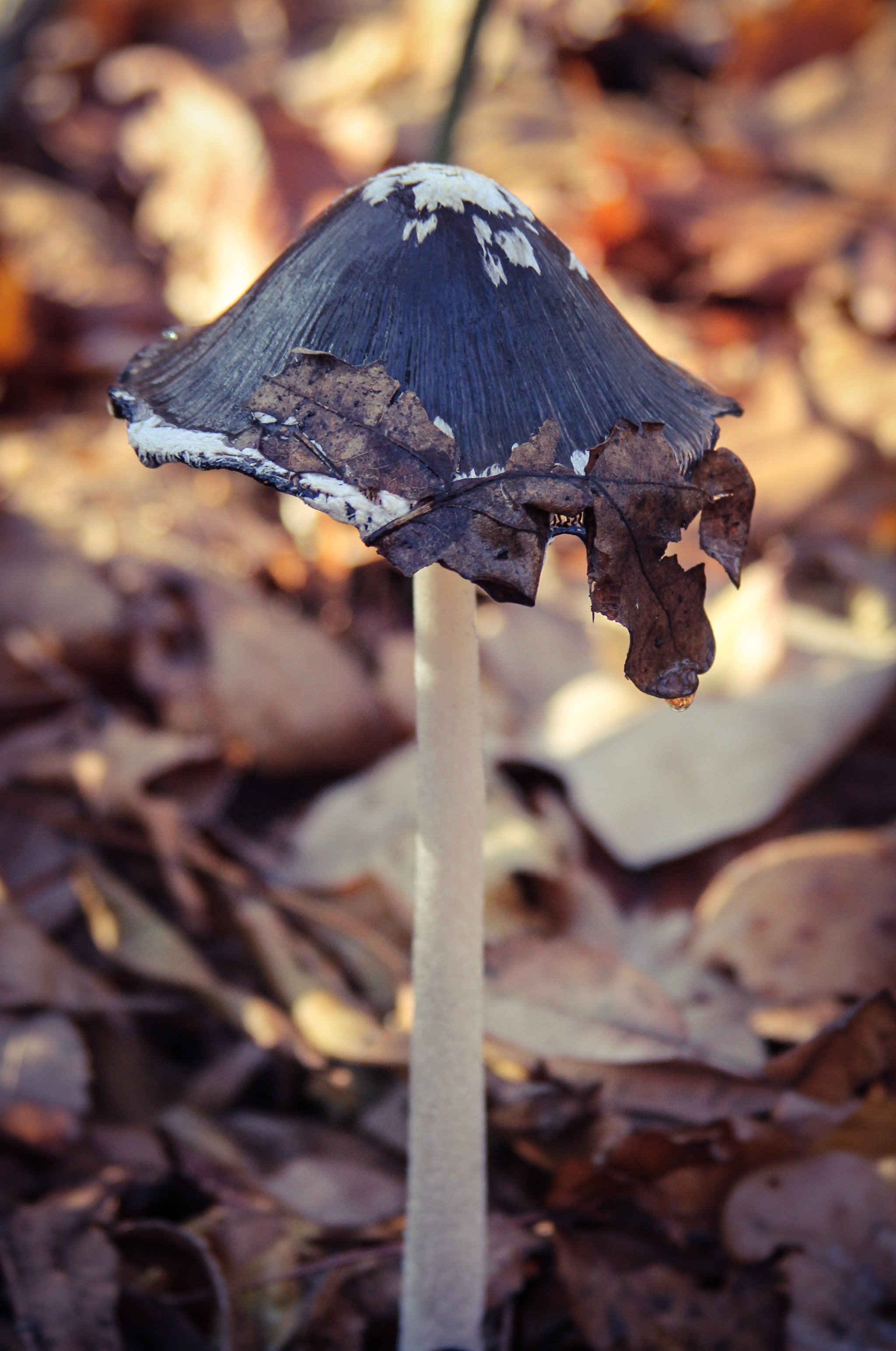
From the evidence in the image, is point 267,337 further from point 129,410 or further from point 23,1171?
point 23,1171

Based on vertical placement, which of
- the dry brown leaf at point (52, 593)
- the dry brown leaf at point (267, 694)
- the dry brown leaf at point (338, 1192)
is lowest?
the dry brown leaf at point (338, 1192)

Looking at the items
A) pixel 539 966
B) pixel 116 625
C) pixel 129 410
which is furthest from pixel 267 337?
pixel 116 625

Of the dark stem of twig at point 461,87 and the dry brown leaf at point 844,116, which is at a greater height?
the dry brown leaf at point 844,116

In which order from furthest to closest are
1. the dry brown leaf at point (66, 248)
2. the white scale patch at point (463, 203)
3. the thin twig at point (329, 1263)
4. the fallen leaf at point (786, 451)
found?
1. the dry brown leaf at point (66, 248)
2. the fallen leaf at point (786, 451)
3. the thin twig at point (329, 1263)
4. the white scale patch at point (463, 203)

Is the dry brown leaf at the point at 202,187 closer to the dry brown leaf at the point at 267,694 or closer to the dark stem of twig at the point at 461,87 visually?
the dark stem of twig at the point at 461,87

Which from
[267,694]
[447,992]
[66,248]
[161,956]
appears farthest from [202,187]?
[447,992]

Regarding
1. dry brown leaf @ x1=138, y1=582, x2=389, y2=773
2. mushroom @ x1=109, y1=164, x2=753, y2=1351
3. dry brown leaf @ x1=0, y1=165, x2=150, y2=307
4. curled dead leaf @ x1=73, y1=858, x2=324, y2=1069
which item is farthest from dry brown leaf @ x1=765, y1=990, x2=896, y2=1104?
dry brown leaf @ x1=0, y1=165, x2=150, y2=307

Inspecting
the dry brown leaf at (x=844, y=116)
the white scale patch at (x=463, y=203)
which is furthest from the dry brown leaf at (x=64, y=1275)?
the dry brown leaf at (x=844, y=116)

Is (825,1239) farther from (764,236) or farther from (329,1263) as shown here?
→ (764,236)
